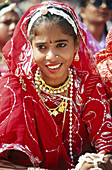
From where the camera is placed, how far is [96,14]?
5707 mm

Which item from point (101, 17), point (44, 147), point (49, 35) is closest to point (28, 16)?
point (49, 35)

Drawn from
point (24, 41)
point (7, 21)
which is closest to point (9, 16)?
point (7, 21)

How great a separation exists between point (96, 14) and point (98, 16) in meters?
0.05

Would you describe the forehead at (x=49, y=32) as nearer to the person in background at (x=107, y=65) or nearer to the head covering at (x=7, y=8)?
the person in background at (x=107, y=65)

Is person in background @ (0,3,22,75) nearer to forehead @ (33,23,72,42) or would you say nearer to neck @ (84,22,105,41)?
forehead @ (33,23,72,42)

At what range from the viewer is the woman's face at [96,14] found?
562cm

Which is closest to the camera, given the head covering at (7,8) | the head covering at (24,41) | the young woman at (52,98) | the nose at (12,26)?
the young woman at (52,98)

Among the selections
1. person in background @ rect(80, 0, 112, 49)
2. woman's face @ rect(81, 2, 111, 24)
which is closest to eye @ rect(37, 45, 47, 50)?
person in background @ rect(80, 0, 112, 49)

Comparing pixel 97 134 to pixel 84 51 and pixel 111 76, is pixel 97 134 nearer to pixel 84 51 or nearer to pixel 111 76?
pixel 111 76

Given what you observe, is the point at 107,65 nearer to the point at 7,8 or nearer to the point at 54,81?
the point at 54,81

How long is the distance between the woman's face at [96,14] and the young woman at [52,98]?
10.6 feet

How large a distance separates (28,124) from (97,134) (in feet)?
1.71

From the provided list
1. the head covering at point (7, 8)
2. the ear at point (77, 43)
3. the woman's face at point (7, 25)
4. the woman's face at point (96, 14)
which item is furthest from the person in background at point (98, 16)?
the ear at point (77, 43)

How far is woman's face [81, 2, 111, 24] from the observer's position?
562 cm
